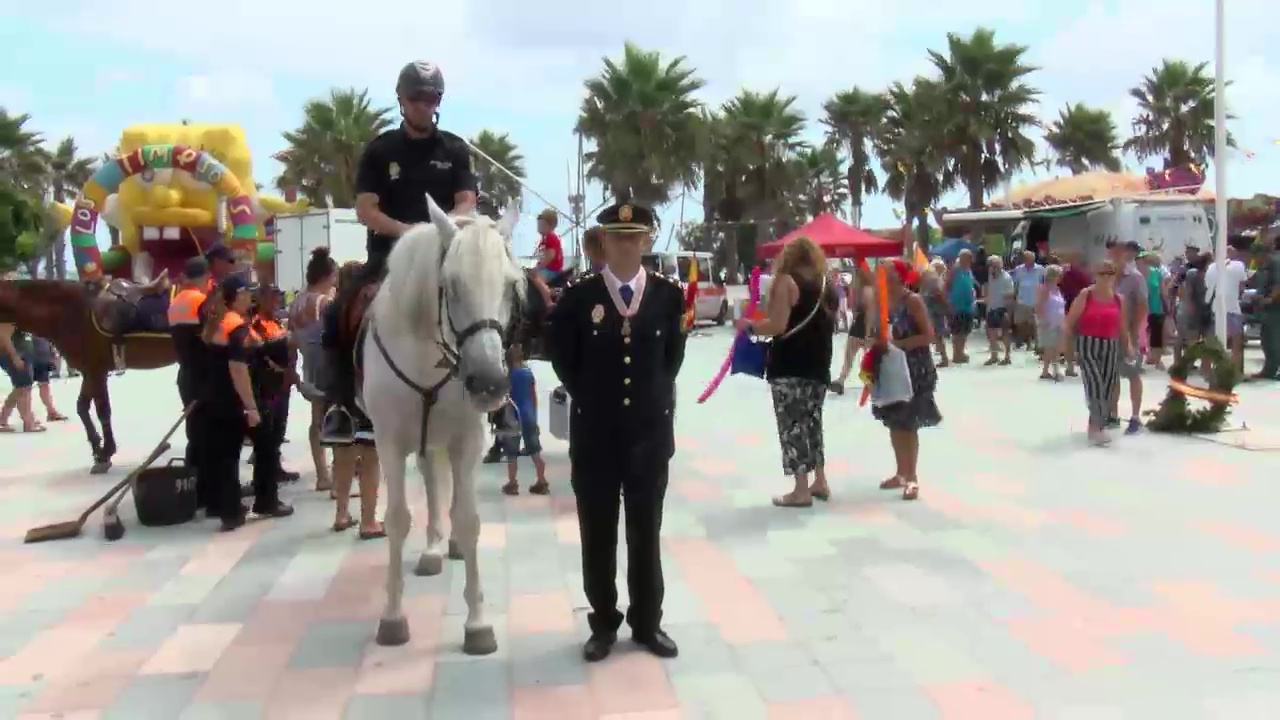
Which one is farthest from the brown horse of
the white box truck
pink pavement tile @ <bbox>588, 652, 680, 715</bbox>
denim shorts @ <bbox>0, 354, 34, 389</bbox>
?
the white box truck

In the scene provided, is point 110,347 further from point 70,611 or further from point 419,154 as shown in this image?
point 419,154

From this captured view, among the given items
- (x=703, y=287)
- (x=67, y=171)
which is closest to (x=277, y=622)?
(x=703, y=287)

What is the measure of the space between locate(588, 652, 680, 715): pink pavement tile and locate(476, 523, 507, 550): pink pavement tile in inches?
90.3

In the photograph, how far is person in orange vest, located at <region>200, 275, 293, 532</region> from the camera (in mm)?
7664

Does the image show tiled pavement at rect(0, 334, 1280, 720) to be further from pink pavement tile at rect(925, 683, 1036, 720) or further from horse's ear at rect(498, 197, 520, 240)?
horse's ear at rect(498, 197, 520, 240)

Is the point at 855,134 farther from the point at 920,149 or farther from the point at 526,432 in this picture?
the point at 526,432

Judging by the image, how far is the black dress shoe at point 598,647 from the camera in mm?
4961

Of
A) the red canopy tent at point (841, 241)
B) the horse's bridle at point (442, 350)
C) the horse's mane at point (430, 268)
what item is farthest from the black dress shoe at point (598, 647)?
the red canopy tent at point (841, 241)

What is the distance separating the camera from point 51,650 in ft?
17.4

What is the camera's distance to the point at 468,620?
515 cm

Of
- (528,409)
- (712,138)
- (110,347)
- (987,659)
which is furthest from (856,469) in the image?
(712,138)

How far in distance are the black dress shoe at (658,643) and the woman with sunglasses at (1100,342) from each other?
6735 mm

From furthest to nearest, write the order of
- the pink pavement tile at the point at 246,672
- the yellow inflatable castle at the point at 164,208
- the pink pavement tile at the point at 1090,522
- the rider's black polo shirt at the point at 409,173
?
1. the yellow inflatable castle at the point at 164,208
2. the pink pavement tile at the point at 1090,522
3. the rider's black polo shirt at the point at 409,173
4. the pink pavement tile at the point at 246,672

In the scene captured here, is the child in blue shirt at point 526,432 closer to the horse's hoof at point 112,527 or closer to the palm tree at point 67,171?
the horse's hoof at point 112,527
